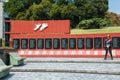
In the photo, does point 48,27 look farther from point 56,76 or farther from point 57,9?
point 57,9

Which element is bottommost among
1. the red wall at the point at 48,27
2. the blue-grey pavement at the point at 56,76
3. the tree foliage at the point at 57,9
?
the blue-grey pavement at the point at 56,76

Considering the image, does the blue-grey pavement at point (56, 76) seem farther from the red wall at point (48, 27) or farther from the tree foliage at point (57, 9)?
the tree foliage at point (57, 9)

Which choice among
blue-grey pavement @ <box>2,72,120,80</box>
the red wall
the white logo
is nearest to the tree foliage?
the red wall

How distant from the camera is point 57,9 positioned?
59.1m

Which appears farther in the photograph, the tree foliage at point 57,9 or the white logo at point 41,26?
the tree foliage at point 57,9

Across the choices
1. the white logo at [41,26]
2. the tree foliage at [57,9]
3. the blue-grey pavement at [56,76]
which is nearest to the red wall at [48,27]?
the white logo at [41,26]

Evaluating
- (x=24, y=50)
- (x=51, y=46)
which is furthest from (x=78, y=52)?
(x=24, y=50)

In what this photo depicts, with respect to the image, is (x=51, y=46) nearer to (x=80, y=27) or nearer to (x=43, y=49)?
(x=43, y=49)

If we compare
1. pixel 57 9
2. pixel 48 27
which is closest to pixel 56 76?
pixel 48 27

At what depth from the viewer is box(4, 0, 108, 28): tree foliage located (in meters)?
59.4

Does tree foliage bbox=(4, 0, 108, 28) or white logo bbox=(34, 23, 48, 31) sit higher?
tree foliage bbox=(4, 0, 108, 28)

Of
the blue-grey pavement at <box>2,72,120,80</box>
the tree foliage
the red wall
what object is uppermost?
the tree foliage

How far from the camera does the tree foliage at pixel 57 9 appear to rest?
59438 mm

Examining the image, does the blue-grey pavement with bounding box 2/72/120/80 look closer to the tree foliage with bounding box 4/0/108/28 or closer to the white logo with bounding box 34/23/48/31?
the white logo with bounding box 34/23/48/31
